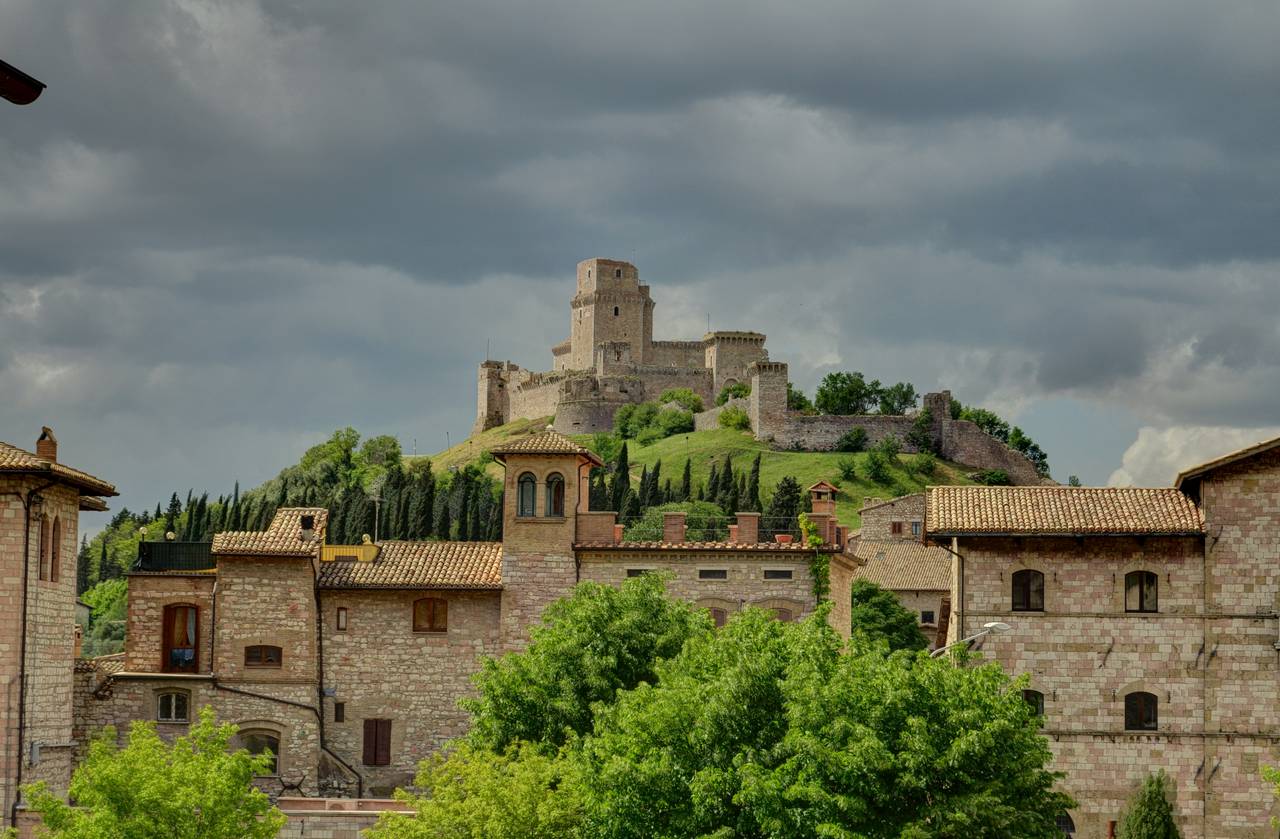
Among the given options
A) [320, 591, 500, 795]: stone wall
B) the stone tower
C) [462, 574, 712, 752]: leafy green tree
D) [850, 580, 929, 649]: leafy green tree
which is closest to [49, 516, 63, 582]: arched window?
[320, 591, 500, 795]: stone wall

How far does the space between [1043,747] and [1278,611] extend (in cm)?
991

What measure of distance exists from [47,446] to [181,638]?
8.64 m

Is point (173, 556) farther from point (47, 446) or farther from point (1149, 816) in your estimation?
point (1149, 816)

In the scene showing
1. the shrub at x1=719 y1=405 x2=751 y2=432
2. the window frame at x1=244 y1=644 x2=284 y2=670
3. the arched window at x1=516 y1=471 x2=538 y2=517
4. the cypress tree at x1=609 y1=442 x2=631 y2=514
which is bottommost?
the window frame at x1=244 y1=644 x2=284 y2=670

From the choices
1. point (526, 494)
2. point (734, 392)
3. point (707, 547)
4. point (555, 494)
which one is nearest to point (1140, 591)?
point (707, 547)

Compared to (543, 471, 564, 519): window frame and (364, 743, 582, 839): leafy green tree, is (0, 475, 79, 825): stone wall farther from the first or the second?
(543, 471, 564, 519): window frame

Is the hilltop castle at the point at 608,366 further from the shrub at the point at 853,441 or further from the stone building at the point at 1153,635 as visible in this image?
the stone building at the point at 1153,635

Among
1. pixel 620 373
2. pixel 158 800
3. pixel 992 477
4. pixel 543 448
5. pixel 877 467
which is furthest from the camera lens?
pixel 620 373

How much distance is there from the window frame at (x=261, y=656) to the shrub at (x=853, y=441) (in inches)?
4209

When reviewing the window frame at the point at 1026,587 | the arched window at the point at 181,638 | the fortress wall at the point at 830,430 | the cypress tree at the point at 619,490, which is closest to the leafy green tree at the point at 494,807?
the window frame at the point at 1026,587

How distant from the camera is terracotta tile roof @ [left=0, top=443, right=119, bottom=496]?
1683 inches

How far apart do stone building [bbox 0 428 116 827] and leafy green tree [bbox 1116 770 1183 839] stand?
25952 millimetres

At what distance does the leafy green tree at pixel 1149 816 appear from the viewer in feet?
138

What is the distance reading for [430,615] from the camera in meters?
53.2
